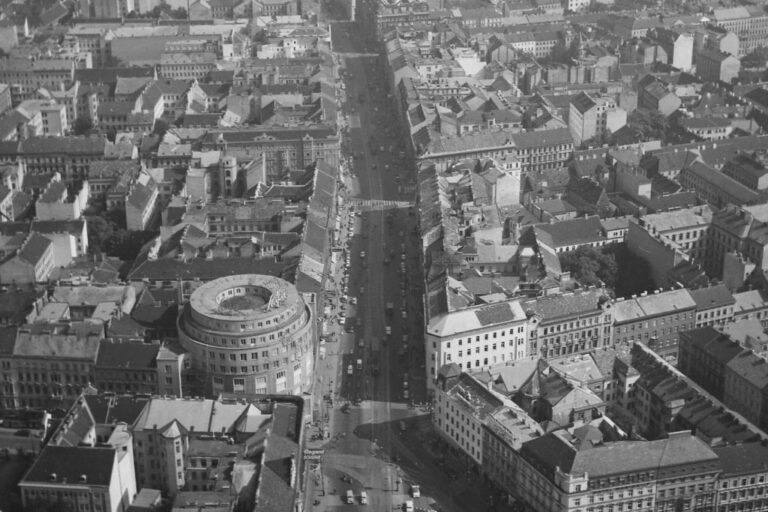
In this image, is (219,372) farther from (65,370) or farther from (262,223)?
(262,223)

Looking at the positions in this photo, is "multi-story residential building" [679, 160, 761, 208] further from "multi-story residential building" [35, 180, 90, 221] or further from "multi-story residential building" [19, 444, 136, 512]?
"multi-story residential building" [19, 444, 136, 512]

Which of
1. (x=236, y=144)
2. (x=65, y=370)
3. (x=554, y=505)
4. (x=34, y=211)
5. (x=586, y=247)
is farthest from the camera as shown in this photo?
(x=236, y=144)

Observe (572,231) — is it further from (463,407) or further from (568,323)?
(463,407)

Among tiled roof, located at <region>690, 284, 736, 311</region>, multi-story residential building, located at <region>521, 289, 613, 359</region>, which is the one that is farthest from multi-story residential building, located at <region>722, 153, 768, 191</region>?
multi-story residential building, located at <region>521, 289, 613, 359</region>

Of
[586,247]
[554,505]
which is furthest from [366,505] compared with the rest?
[586,247]

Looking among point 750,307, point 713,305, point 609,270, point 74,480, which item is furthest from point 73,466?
point 750,307

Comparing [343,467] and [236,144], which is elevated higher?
[236,144]

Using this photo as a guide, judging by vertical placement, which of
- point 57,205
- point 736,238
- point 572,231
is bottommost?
point 572,231
